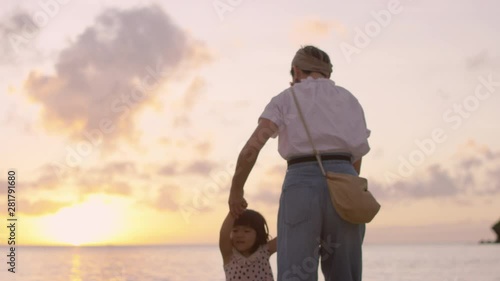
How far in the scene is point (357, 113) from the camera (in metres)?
4.45

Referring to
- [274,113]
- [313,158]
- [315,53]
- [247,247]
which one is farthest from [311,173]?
[247,247]

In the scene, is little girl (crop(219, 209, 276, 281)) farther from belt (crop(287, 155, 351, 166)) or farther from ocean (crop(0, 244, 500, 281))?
ocean (crop(0, 244, 500, 281))

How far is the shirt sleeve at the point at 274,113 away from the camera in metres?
4.33

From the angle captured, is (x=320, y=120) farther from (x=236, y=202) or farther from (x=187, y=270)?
(x=187, y=270)

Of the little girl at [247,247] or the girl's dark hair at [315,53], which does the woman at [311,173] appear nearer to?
the girl's dark hair at [315,53]

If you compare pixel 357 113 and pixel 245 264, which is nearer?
pixel 357 113

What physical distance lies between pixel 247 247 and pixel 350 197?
1232mm

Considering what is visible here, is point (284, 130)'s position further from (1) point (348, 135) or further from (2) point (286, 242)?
(2) point (286, 242)

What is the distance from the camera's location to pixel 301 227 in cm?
423

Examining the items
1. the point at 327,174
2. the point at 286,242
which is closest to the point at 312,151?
the point at 327,174

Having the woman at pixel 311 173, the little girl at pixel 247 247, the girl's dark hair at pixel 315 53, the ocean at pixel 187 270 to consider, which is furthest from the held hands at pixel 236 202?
the ocean at pixel 187 270

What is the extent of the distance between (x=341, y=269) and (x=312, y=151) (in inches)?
26.7

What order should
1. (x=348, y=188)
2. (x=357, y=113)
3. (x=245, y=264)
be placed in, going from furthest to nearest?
(x=245, y=264), (x=357, y=113), (x=348, y=188)

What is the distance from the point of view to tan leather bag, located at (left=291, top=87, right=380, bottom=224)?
13.7 feet
